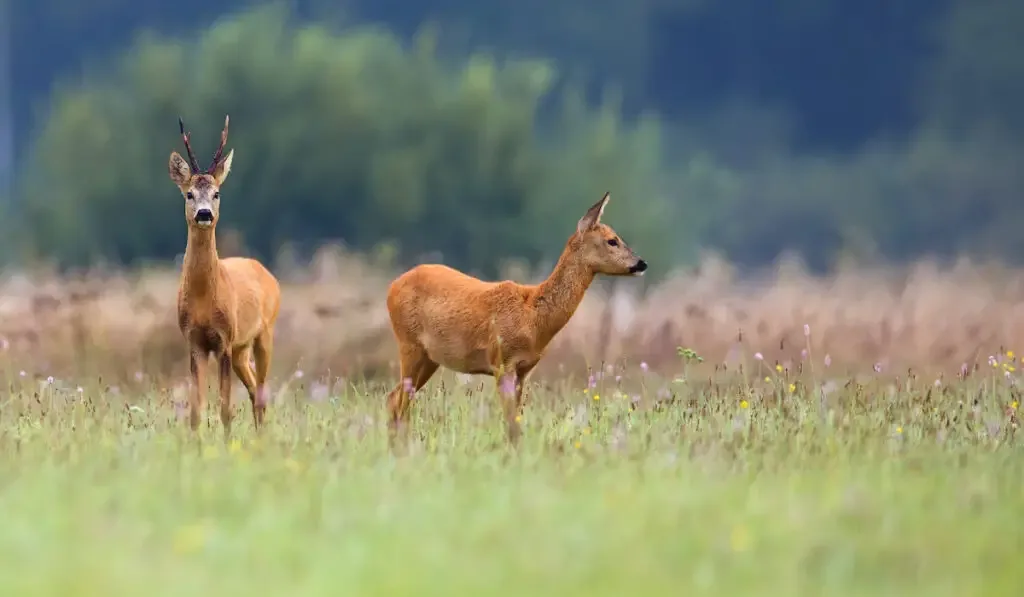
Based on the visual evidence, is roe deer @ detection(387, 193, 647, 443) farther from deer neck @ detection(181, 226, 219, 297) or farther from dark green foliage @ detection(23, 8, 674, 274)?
dark green foliage @ detection(23, 8, 674, 274)

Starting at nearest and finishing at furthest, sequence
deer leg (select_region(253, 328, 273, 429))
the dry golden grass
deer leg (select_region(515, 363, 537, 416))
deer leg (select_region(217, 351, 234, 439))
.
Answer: deer leg (select_region(515, 363, 537, 416)) → deer leg (select_region(217, 351, 234, 439)) → deer leg (select_region(253, 328, 273, 429)) → the dry golden grass

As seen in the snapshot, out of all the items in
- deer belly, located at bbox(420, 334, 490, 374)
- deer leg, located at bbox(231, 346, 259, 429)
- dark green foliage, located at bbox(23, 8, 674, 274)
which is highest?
dark green foliage, located at bbox(23, 8, 674, 274)

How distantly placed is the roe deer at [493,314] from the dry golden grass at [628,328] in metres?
2.98

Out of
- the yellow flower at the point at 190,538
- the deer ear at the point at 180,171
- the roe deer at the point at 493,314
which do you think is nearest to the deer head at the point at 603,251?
the roe deer at the point at 493,314

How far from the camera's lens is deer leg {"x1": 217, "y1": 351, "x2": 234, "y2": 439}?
8344 millimetres

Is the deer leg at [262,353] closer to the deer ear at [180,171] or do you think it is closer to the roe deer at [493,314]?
the roe deer at [493,314]

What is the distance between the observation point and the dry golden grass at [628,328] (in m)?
11.9

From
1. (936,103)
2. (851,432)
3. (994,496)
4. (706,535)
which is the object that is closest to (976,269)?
(851,432)

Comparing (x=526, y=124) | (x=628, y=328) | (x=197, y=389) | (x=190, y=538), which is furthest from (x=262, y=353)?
(x=526, y=124)

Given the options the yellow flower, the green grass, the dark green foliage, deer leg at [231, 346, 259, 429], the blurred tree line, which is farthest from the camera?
the blurred tree line

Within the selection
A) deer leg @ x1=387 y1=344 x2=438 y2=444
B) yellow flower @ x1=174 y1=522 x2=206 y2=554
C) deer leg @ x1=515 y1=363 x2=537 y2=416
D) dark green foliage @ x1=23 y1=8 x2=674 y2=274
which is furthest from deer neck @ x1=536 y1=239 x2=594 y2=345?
dark green foliage @ x1=23 y1=8 x2=674 y2=274

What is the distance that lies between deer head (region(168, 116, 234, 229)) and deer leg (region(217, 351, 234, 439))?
2.41ft

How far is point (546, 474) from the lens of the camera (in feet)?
21.6

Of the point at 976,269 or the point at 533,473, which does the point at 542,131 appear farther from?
the point at 533,473
